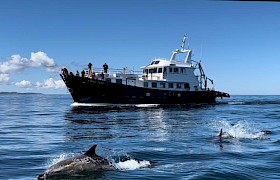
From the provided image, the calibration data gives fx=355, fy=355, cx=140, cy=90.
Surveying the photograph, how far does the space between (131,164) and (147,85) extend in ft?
130

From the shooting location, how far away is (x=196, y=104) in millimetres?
57406

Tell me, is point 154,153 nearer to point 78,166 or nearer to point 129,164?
point 129,164

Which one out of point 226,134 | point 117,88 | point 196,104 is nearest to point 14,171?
point 226,134

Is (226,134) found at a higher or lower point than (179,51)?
lower

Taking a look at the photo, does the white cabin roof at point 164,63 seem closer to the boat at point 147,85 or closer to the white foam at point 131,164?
the boat at point 147,85

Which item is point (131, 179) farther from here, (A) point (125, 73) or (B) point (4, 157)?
(A) point (125, 73)

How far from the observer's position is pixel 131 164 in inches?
500

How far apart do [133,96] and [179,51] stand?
497 inches

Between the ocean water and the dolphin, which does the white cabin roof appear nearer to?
the ocean water

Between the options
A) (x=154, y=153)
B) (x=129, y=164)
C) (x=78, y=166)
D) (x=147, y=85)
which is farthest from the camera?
(x=147, y=85)

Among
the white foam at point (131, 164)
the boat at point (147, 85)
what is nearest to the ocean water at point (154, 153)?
the white foam at point (131, 164)

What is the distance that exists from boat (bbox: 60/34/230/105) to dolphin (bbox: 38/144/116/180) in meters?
36.9

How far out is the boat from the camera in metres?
48.8

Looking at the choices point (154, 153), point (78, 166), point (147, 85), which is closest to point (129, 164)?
point (78, 166)
